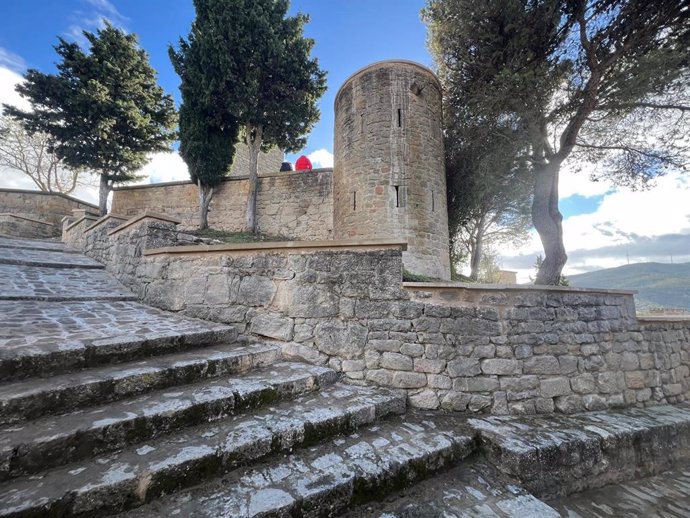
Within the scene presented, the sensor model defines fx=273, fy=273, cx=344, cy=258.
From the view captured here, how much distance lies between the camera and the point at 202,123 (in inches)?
419

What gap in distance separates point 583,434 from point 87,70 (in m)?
18.4

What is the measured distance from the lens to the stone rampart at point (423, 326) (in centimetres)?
282

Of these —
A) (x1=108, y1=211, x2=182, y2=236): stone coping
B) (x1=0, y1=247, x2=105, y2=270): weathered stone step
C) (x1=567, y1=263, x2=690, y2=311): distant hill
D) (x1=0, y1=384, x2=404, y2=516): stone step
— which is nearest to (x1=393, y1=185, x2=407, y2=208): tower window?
(x1=108, y1=211, x2=182, y2=236): stone coping

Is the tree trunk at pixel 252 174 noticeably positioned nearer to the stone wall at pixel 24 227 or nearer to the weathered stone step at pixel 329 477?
the stone wall at pixel 24 227

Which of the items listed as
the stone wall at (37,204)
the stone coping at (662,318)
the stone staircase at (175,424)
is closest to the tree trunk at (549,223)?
the stone coping at (662,318)

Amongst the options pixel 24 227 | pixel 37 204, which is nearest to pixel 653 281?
pixel 24 227

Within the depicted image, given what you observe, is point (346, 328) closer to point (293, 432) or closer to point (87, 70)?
point (293, 432)

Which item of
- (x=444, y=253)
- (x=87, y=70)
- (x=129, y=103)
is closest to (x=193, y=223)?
(x=129, y=103)

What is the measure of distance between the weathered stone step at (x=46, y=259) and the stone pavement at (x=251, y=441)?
101 inches

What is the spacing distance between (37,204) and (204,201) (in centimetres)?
666

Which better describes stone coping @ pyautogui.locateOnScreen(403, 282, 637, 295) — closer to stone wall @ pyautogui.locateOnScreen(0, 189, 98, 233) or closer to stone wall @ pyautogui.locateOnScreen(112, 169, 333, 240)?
stone wall @ pyautogui.locateOnScreen(112, 169, 333, 240)

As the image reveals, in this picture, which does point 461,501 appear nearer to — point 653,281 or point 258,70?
point 258,70

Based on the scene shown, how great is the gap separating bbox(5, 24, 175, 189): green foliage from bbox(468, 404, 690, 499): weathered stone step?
15.9m

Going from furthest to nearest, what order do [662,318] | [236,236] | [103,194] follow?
[103,194]
[236,236]
[662,318]
